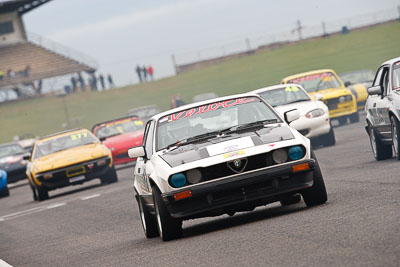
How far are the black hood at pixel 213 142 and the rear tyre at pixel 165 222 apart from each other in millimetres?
365

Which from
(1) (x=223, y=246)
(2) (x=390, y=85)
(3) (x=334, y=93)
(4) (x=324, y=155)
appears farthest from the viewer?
(3) (x=334, y=93)

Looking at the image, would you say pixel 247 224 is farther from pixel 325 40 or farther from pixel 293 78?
pixel 325 40

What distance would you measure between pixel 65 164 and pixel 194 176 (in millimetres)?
12780

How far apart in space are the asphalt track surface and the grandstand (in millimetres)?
63249

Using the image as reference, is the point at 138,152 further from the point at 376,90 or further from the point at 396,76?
the point at 396,76

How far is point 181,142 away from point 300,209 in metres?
1.40

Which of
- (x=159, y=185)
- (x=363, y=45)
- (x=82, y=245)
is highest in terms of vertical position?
(x=159, y=185)

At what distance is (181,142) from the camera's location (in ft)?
32.4

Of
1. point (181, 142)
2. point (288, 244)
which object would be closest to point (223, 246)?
point (288, 244)

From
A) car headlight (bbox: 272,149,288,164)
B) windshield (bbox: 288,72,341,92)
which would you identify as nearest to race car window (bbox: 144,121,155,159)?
car headlight (bbox: 272,149,288,164)

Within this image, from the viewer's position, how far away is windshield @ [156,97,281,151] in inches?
396

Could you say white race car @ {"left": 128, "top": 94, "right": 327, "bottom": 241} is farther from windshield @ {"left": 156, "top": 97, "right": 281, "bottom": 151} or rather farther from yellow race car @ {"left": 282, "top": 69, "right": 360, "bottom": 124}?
yellow race car @ {"left": 282, "top": 69, "right": 360, "bottom": 124}

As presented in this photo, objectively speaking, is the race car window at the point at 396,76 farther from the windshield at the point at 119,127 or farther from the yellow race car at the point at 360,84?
the windshield at the point at 119,127

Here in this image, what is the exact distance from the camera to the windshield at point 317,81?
Answer: 25.2m
